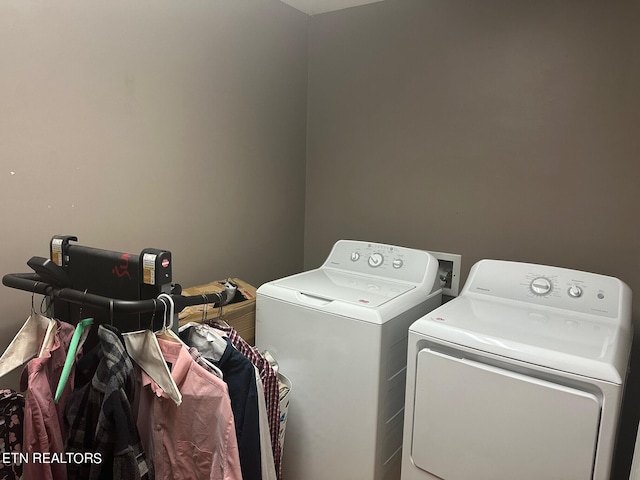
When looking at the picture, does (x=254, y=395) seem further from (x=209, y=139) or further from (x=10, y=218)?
(x=209, y=139)

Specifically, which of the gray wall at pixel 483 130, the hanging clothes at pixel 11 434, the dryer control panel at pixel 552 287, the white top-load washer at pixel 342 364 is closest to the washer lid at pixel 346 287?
the white top-load washer at pixel 342 364

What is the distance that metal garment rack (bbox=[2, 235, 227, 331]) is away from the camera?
3.64 ft

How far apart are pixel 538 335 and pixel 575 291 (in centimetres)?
35

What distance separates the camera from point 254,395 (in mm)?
1266

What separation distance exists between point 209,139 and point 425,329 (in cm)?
121

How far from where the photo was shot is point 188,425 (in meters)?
1.17

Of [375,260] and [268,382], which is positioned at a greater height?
[375,260]

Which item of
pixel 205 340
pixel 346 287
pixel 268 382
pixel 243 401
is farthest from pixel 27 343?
pixel 346 287

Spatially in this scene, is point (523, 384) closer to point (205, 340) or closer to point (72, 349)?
point (205, 340)

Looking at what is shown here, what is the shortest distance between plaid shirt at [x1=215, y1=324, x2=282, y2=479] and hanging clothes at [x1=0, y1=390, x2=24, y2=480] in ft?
1.84

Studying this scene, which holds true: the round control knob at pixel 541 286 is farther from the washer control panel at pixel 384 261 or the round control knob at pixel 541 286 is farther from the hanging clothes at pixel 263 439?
the hanging clothes at pixel 263 439

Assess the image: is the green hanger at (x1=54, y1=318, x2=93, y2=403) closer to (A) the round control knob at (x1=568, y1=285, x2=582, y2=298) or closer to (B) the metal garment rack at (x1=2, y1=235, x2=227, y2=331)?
(B) the metal garment rack at (x1=2, y1=235, x2=227, y2=331)

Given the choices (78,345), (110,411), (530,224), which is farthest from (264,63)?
(110,411)

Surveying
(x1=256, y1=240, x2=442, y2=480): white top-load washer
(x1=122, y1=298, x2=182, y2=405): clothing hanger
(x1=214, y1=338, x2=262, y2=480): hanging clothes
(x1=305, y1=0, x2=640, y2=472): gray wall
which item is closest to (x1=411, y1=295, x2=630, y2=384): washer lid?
(x1=256, y1=240, x2=442, y2=480): white top-load washer
